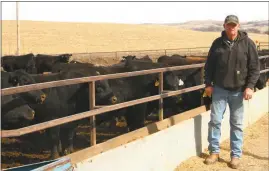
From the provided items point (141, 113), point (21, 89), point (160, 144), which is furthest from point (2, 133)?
point (141, 113)

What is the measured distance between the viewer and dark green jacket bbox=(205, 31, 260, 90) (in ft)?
19.9

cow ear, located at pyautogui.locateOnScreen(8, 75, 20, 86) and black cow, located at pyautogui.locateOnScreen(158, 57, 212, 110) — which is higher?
cow ear, located at pyautogui.locateOnScreen(8, 75, 20, 86)

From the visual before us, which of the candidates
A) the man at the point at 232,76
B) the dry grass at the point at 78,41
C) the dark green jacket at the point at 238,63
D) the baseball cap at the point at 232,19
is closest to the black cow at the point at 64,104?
the man at the point at 232,76

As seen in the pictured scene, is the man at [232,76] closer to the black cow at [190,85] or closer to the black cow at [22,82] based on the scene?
the black cow at [22,82]

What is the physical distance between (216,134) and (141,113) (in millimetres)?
2926

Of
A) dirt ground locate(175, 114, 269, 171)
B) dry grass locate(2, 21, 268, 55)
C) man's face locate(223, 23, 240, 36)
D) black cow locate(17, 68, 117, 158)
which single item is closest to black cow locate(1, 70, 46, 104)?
black cow locate(17, 68, 117, 158)

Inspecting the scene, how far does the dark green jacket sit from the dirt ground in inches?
50.5

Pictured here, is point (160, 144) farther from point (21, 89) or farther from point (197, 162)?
point (21, 89)

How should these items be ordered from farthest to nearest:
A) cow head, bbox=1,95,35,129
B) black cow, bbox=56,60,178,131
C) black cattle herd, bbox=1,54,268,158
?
1. black cow, bbox=56,60,178,131
2. black cattle herd, bbox=1,54,268,158
3. cow head, bbox=1,95,35,129

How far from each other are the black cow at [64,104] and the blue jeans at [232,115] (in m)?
2.17

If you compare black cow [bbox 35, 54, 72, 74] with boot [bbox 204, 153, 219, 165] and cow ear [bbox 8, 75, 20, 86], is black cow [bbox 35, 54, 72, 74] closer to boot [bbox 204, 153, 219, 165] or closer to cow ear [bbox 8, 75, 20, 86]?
cow ear [bbox 8, 75, 20, 86]

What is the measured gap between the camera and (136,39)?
58.7 meters

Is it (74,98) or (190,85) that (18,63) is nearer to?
(190,85)

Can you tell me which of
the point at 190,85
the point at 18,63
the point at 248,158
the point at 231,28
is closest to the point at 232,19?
the point at 231,28
